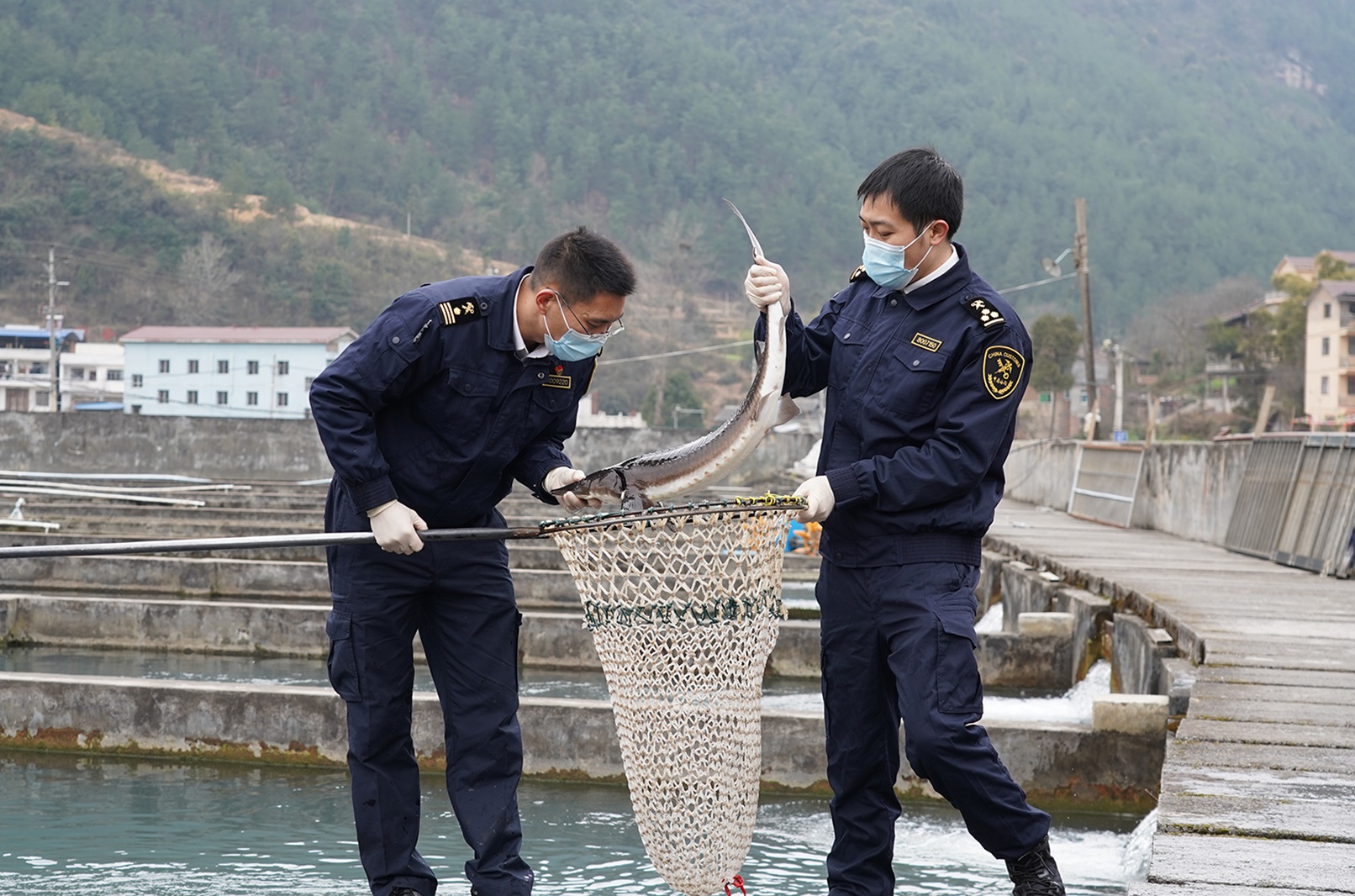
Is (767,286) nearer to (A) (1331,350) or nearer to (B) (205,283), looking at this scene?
(A) (1331,350)

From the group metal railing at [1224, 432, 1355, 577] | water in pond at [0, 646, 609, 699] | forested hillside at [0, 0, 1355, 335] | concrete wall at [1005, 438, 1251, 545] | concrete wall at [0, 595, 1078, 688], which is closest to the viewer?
water in pond at [0, 646, 609, 699]

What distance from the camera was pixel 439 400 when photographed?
4.20 m

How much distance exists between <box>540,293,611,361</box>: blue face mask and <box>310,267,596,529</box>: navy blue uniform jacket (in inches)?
3.0

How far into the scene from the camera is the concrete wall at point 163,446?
3809 cm

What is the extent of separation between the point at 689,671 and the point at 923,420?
95cm

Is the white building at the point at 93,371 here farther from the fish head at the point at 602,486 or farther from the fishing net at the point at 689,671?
the fishing net at the point at 689,671

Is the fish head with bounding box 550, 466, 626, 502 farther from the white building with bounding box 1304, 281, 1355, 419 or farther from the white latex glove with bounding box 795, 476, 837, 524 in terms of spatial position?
the white building with bounding box 1304, 281, 1355, 419

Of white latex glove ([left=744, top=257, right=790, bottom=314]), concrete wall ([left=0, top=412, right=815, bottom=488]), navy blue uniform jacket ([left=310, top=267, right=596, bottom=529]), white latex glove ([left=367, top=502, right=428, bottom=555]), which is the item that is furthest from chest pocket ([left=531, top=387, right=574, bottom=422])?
concrete wall ([left=0, top=412, right=815, bottom=488])

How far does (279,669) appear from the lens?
38.6 feet

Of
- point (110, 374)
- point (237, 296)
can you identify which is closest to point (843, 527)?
point (110, 374)

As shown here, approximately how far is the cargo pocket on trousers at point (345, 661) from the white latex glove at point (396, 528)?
350 millimetres

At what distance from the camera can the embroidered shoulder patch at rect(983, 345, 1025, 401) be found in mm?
3896

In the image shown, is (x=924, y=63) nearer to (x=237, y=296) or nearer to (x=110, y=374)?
(x=237, y=296)

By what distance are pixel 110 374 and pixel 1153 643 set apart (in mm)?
83325
